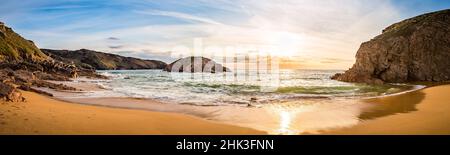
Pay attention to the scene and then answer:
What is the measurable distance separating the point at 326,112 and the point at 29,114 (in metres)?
9.26

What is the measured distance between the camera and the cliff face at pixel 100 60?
140150mm

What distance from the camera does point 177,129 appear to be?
7047 millimetres

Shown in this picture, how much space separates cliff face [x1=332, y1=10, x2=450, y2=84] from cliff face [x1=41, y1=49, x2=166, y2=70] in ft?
375

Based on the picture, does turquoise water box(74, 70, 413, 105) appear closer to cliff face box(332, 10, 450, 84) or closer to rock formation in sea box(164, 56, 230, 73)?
cliff face box(332, 10, 450, 84)

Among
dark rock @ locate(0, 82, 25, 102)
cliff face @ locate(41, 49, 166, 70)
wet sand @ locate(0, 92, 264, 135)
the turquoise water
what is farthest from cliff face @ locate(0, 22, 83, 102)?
cliff face @ locate(41, 49, 166, 70)

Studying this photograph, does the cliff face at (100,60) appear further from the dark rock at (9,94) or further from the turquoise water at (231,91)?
the dark rock at (9,94)

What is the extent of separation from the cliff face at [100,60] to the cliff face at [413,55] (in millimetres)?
114383

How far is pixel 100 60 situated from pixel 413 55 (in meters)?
149

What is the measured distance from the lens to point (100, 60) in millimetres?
155500

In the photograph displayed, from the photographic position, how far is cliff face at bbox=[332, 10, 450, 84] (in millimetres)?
38281

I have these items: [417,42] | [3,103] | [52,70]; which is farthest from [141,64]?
[3,103]

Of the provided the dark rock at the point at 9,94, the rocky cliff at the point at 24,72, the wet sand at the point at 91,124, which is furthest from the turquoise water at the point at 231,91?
the dark rock at the point at 9,94

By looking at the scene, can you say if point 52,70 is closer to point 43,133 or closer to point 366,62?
point 43,133
